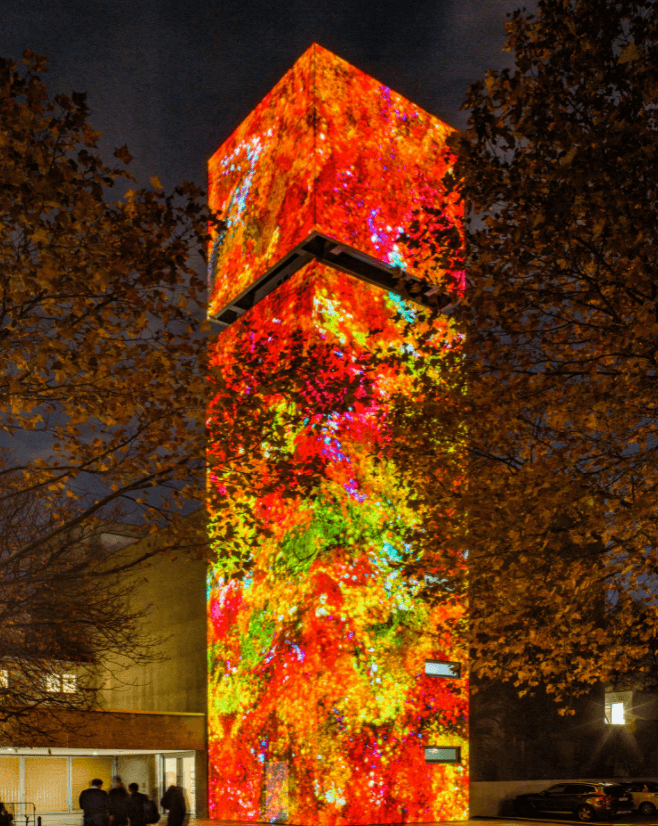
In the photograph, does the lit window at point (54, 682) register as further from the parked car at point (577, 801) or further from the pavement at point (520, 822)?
the parked car at point (577, 801)

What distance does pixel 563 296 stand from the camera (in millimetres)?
10500

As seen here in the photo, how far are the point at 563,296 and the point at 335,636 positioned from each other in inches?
446

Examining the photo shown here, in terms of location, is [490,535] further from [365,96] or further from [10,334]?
[365,96]

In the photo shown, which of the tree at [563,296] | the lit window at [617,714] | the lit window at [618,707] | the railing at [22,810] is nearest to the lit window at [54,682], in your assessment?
the railing at [22,810]

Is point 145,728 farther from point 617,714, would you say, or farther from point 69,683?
point 617,714

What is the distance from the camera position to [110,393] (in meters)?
10.1

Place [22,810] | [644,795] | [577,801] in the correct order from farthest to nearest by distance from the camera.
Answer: [22,810] < [644,795] < [577,801]

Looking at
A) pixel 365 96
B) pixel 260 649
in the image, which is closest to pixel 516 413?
pixel 260 649

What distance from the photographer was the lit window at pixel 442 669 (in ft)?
67.2

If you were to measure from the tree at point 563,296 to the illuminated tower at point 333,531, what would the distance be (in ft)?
13.3

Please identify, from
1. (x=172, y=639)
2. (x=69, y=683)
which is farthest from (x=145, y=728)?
(x=172, y=639)

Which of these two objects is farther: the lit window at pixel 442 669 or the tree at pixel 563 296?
the lit window at pixel 442 669

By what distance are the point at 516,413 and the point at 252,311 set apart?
1426cm

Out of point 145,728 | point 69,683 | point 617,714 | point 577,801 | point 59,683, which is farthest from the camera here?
point 617,714
